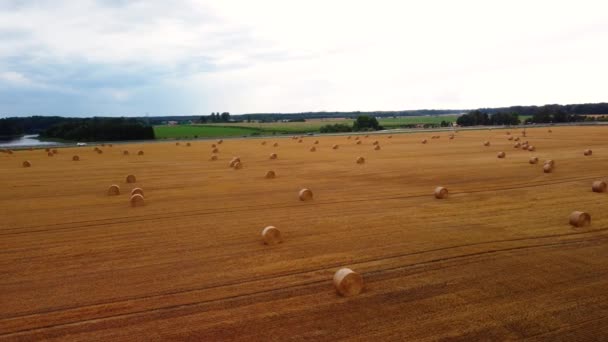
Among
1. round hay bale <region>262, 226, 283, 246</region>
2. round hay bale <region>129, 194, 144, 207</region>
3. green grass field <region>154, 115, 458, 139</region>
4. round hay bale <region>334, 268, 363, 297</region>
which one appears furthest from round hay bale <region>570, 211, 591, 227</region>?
green grass field <region>154, 115, 458, 139</region>

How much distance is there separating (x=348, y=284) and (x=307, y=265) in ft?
4.58

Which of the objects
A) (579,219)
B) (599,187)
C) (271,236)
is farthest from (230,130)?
(579,219)

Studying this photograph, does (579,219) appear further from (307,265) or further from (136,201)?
(136,201)

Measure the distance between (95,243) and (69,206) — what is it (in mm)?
4812

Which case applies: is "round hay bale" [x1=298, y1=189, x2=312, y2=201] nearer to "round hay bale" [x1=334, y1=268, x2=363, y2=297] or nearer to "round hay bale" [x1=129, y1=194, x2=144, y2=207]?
"round hay bale" [x1=129, y1=194, x2=144, y2=207]

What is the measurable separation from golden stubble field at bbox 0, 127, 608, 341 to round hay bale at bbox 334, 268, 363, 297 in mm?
105

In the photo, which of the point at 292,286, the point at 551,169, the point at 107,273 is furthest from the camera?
the point at 551,169

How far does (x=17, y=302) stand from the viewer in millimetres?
6508

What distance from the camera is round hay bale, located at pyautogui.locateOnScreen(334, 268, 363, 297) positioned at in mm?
6539

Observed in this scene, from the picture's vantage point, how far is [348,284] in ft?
21.5

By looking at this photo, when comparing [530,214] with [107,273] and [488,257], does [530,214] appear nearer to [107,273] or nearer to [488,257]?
[488,257]

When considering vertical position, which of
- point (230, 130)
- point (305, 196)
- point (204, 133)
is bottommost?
point (305, 196)

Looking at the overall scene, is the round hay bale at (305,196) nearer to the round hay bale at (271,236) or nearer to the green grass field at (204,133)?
the round hay bale at (271,236)

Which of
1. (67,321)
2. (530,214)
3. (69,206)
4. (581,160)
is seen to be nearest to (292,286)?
(67,321)
